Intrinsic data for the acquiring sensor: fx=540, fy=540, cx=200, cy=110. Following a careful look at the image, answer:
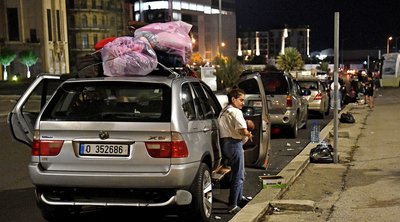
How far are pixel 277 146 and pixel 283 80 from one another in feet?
7.18

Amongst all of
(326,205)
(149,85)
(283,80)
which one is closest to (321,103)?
(283,80)

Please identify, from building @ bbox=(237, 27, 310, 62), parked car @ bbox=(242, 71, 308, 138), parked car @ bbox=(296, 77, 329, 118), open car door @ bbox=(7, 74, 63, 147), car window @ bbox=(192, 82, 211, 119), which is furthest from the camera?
building @ bbox=(237, 27, 310, 62)

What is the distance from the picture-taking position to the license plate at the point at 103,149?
5582 mm

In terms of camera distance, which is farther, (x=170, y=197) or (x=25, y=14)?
(x=25, y=14)

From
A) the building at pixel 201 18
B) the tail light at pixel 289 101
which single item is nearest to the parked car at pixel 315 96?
the tail light at pixel 289 101

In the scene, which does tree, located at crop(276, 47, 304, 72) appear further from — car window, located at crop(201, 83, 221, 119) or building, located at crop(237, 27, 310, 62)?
building, located at crop(237, 27, 310, 62)

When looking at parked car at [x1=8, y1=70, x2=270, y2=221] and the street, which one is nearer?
parked car at [x1=8, y1=70, x2=270, y2=221]

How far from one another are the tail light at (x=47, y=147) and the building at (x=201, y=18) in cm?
10308

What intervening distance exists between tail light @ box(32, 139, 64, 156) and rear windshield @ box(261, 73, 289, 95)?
9310 mm

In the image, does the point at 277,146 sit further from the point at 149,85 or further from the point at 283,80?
the point at 149,85

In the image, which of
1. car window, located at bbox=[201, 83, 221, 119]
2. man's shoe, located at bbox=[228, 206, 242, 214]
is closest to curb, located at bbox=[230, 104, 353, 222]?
man's shoe, located at bbox=[228, 206, 242, 214]

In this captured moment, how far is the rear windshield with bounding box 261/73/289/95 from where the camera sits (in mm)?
14312

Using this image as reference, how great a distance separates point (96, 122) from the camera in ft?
18.4

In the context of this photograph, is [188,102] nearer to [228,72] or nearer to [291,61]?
[228,72]
